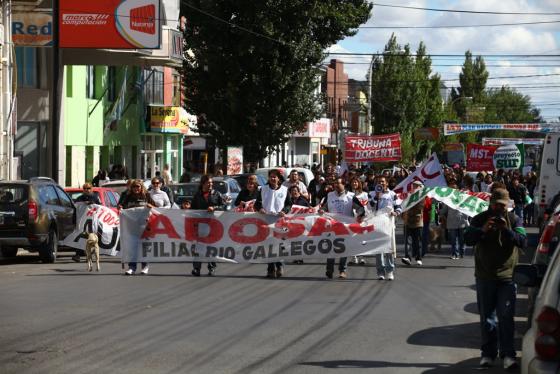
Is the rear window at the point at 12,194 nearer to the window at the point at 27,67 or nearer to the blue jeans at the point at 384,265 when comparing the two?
the blue jeans at the point at 384,265

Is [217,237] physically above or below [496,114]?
below

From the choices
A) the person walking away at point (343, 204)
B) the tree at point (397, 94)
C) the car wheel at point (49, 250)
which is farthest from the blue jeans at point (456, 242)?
the tree at point (397, 94)

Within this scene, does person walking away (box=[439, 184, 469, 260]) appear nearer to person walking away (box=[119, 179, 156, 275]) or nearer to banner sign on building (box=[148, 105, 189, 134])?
person walking away (box=[119, 179, 156, 275])

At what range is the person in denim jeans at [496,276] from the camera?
33.9ft

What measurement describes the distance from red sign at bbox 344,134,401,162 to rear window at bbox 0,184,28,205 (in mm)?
23287

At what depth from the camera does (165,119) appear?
50.8 meters

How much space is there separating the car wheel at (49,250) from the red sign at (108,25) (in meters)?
11.5

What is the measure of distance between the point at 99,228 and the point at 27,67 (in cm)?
1613

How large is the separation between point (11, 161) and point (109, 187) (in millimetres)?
5023

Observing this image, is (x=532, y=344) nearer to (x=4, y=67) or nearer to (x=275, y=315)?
(x=275, y=315)

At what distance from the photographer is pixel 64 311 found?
13.9 m

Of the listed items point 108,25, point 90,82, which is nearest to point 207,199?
point 108,25

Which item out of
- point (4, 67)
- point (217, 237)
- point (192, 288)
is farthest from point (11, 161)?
point (192, 288)

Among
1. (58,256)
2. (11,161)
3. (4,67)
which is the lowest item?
(58,256)
